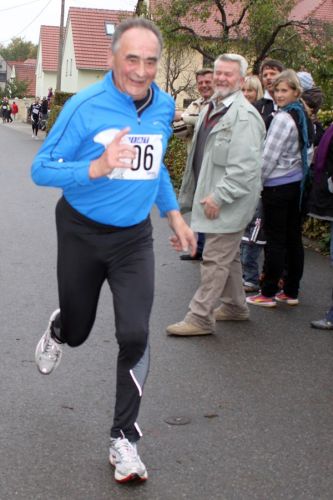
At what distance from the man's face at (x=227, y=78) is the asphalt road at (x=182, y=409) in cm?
177

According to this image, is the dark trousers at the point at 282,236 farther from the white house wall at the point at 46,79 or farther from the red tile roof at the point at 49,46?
the white house wall at the point at 46,79

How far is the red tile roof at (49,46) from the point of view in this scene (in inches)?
2591

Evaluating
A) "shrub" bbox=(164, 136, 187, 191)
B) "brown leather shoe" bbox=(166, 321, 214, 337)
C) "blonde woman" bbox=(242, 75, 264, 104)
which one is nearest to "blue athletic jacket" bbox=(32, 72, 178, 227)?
"brown leather shoe" bbox=(166, 321, 214, 337)

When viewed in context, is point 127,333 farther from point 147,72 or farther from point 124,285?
point 147,72

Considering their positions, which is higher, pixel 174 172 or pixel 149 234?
pixel 149 234

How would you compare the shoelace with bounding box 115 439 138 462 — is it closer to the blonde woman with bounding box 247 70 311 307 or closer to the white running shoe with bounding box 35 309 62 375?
the white running shoe with bounding box 35 309 62 375

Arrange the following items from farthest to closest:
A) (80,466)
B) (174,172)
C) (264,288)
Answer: (174,172)
(264,288)
(80,466)

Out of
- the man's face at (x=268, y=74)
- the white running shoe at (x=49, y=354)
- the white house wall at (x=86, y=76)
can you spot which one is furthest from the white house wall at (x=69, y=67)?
the white running shoe at (x=49, y=354)

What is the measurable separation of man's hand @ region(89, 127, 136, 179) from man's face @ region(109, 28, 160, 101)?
298 mm

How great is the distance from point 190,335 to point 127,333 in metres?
2.29

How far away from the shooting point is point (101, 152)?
11.4ft

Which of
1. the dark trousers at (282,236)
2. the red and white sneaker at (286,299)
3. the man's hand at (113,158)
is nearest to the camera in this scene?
the man's hand at (113,158)

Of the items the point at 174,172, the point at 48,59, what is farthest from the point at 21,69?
the point at 174,172

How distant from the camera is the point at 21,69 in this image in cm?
9381
